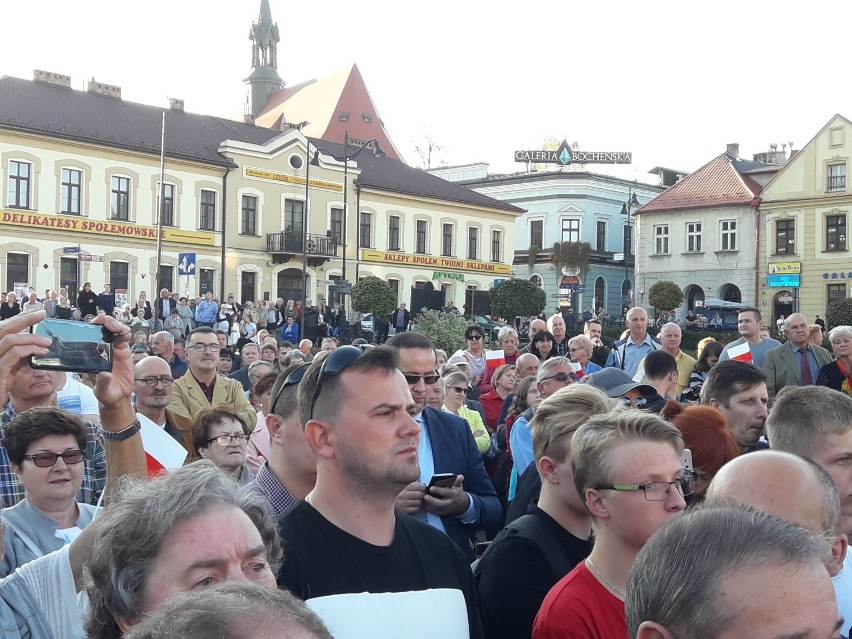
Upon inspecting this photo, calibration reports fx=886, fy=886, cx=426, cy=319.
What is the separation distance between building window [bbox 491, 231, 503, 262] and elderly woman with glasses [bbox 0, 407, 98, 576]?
52.1 metres

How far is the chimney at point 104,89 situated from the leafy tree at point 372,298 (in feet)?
66.9

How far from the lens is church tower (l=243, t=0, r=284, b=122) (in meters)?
69.6

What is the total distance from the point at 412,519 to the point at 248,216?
144 ft

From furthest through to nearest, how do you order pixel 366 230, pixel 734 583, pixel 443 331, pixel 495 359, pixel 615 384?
1. pixel 366 230
2. pixel 443 331
3. pixel 495 359
4. pixel 615 384
5. pixel 734 583

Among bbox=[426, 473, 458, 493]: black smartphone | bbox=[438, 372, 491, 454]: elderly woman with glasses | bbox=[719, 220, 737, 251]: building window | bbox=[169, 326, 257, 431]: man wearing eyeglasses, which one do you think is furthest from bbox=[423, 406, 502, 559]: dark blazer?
bbox=[719, 220, 737, 251]: building window

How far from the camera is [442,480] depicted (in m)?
4.03

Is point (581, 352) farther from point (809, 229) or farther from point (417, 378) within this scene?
point (809, 229)

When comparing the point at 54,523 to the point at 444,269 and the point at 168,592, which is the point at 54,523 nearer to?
the point at 168,592

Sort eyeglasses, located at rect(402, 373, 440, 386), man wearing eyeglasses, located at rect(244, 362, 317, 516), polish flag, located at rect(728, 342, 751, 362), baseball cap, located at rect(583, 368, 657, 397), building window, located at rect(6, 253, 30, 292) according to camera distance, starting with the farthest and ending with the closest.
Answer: building window, located at rect(6, 253, 30, 292) < polish flag, located at rect(728, 342, 751, 362) < baseball cap, located at rect(583, 368, 657, 397) < eyeglasses, located at rect(402, 373, 440, 386) < man wearing eyeglasses, located at rect(244, 362, 317, 516)

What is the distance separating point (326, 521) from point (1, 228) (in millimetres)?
39007

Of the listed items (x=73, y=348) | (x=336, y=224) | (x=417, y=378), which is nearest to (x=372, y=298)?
(x=336, y=224)

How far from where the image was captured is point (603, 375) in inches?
235

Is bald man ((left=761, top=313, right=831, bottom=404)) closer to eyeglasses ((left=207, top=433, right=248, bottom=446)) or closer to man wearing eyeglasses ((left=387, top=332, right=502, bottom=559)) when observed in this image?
man wearing eyeglasses ((left=387, top=332, right=502, bottom=559))

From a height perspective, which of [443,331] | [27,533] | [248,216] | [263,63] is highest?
[263,63]
